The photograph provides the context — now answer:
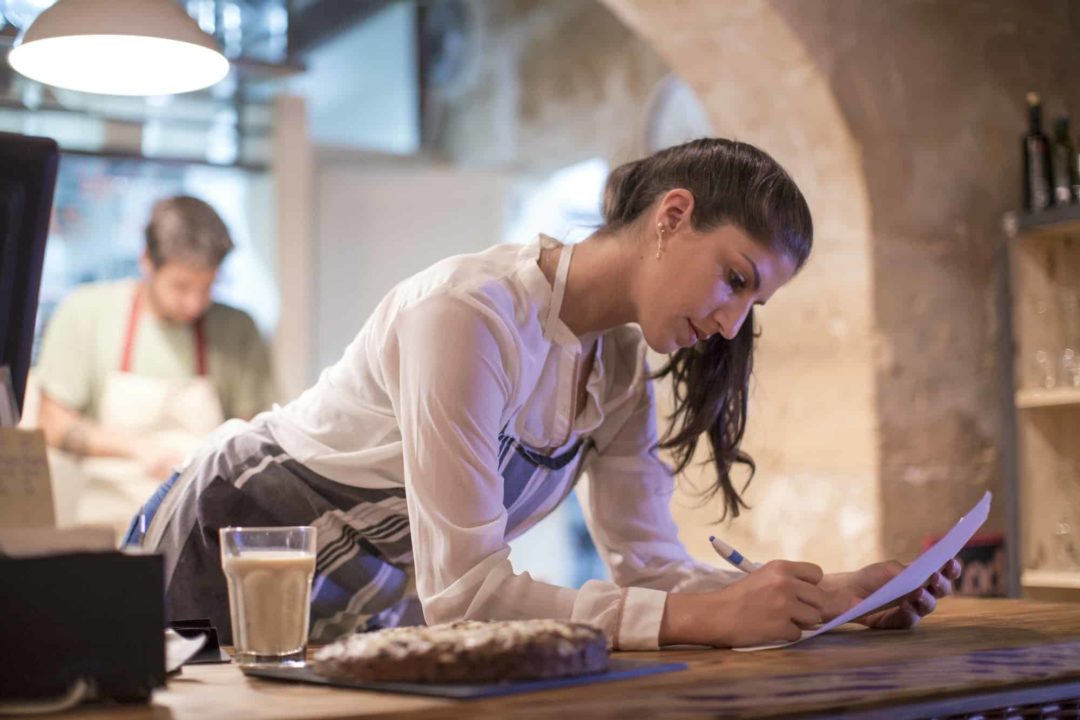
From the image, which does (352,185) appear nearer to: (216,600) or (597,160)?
(597,160)

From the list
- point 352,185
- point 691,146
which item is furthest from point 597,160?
point 691,146

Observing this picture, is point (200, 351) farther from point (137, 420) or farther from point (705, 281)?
point (705, 281)

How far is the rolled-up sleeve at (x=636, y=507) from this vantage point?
1813 mm

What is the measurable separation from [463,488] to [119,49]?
3.98 feet

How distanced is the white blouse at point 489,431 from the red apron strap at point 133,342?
A: 2.33 meters

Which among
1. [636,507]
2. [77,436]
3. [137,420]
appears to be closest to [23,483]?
[636,507]

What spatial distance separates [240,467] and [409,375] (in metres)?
0.41

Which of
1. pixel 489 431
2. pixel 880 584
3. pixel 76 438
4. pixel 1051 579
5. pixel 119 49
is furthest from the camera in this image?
pixel 76 438

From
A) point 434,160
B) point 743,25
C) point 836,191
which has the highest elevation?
point 434,160

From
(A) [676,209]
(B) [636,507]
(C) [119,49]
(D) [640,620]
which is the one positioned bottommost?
(D) [640,620]

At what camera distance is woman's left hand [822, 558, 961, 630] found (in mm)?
1498

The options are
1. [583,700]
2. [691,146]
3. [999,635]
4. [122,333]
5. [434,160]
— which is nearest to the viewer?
[583,700]

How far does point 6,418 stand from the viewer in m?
1.08

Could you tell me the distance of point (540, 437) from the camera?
5.49 feet
